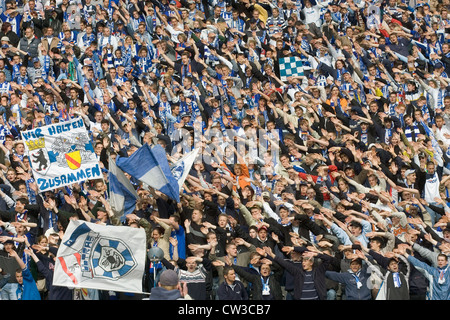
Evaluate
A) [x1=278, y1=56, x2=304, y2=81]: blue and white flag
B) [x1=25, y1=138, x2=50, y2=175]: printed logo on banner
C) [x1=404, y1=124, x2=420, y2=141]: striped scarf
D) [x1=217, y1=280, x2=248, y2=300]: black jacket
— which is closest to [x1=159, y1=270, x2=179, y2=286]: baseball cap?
[x1=217, y1=280, x2=248, y2=300]: black jacket

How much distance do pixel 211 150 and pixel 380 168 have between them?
318 cm

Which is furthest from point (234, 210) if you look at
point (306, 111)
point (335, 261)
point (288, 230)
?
point (306, 111)

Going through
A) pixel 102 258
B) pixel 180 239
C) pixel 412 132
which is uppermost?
pixel 102 258

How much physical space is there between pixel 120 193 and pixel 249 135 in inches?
164

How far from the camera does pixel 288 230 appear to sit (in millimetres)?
19156

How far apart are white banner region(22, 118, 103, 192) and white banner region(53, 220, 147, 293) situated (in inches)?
115

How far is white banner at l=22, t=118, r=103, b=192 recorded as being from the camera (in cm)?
2042

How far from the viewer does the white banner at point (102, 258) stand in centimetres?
1731

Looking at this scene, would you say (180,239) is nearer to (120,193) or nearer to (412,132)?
(120,193)

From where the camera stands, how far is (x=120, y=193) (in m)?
19.9

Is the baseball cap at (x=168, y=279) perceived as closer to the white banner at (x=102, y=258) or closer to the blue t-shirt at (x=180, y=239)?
the white banner at (x=102, y=258)

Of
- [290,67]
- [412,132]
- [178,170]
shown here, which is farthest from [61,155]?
[290,67]

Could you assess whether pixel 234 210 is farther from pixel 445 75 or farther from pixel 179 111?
pixel 445 75

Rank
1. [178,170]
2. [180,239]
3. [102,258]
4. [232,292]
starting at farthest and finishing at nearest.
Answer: [178,170], [180,239], [232,292], [102,258]
